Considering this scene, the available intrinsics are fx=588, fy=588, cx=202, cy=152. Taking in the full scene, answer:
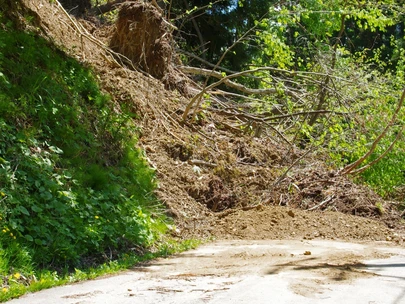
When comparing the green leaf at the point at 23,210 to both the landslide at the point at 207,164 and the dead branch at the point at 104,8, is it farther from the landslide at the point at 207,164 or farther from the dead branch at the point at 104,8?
the dead branch at the point at 104,8

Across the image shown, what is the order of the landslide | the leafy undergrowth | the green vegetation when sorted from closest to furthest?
1. the leafy undergrowth
2. the landslide
3. the green vegetation

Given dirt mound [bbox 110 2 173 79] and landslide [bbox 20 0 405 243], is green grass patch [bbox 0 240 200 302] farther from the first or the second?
dirt mound [bbox 110 2 173 79]

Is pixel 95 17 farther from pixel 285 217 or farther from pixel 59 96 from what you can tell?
pixel 285 217

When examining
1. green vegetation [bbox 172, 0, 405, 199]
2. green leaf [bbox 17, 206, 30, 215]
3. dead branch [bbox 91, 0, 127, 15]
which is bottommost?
green leaf [bbox 17, 206, 30, 215]

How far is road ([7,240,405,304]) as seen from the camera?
5.21 metres

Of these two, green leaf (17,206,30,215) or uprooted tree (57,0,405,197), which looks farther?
uprooted tree (57,0,405,197)

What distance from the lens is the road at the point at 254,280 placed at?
17.1ft

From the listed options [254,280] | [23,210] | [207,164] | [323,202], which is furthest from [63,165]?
[323,202]

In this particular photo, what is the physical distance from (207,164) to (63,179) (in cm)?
578

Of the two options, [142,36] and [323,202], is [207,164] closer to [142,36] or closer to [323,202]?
[323,202]

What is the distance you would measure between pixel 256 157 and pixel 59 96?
20.2 feet

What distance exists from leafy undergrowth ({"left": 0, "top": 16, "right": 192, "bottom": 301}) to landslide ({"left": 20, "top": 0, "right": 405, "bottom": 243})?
0.99 meters

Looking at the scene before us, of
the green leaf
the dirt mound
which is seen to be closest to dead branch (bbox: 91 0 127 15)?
the dirt mound

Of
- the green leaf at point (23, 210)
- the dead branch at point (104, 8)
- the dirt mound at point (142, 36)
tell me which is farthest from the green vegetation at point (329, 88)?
the green leaf at point (23, 210)
